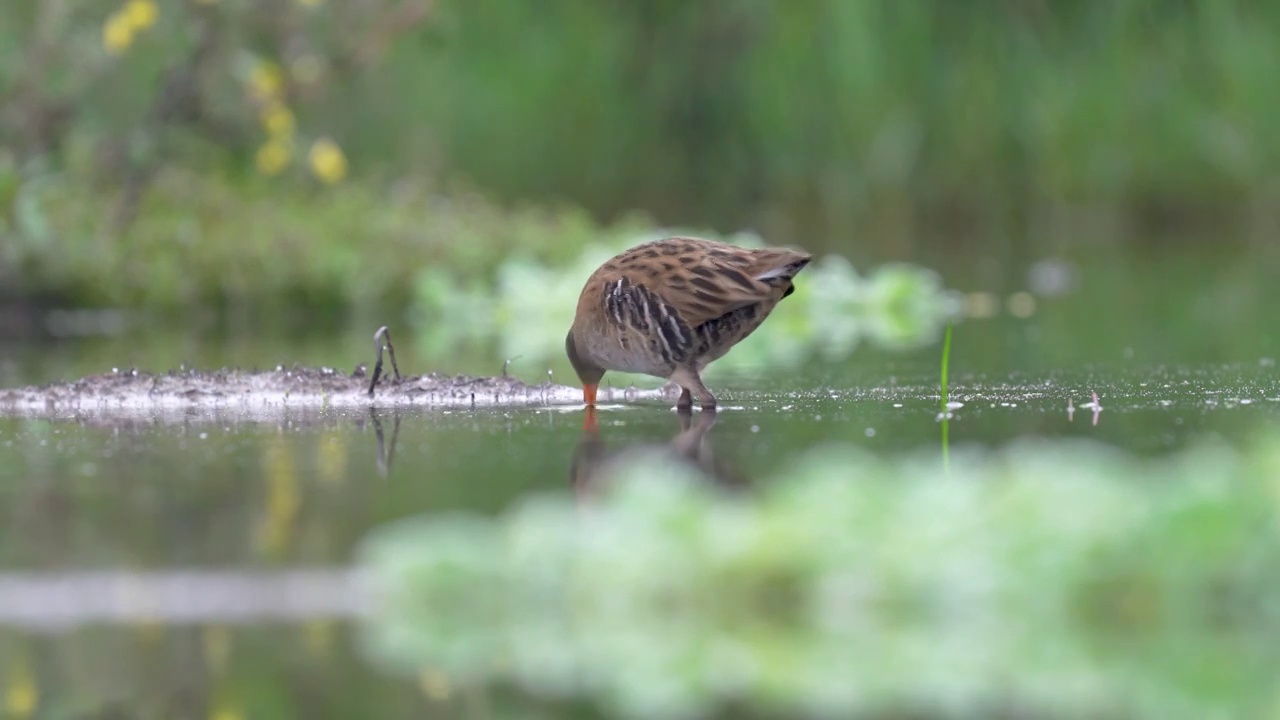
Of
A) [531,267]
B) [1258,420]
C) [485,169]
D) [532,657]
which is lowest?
[532,657]

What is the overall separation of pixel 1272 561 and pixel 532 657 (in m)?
1.22

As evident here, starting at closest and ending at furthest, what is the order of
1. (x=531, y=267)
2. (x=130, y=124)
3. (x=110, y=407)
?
(x=110, y=407)
(x=531, y=267)
(x=130, y=124)

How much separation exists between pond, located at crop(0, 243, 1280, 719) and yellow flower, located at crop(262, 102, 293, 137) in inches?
245

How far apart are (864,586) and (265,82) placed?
8665 millimetres

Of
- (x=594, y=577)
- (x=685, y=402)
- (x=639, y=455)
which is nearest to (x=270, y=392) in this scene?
(x=685, y=402)

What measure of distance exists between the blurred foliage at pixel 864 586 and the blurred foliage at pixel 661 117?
7898 mm

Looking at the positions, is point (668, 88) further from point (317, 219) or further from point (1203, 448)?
point (1203, 448)

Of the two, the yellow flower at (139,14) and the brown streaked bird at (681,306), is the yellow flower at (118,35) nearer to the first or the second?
the yellow flower at (139,14)

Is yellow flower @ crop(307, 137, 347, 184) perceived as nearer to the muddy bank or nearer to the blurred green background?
the blurred green background

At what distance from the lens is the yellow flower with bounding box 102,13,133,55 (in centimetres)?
1062

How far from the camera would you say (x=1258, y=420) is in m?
5.28

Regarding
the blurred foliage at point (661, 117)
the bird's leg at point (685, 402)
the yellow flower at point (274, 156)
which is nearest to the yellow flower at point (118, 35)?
the blurred foliage at point (661, 117)

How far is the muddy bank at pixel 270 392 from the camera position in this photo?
6.24 m

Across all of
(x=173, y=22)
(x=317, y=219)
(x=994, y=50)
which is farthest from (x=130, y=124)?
(x=994, y=50)
